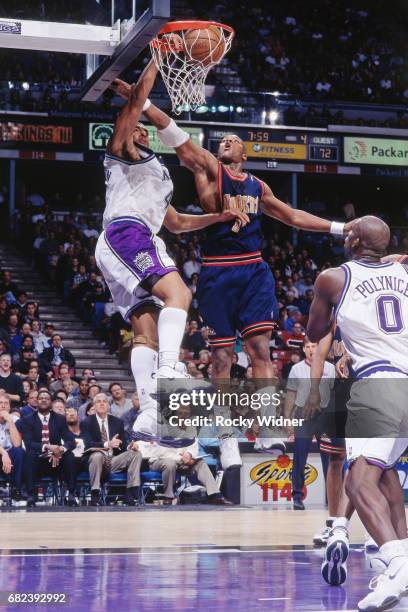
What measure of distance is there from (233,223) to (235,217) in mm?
111

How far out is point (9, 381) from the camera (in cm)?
1255

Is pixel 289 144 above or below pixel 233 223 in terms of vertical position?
above

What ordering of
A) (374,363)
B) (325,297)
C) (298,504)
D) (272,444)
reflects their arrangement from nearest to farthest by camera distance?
(374,363) → (325,297) → (272,444) → (298,504)

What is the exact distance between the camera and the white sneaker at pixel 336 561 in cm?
604

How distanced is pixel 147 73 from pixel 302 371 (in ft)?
18.0

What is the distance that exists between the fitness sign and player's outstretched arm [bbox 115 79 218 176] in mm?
6061

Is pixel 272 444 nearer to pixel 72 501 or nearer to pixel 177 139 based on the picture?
pixel 177 139

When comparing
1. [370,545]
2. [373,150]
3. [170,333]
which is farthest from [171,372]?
[373,150]

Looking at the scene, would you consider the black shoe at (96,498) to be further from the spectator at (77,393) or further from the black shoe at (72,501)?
the spectator at (77,393)

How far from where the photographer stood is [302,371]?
10719mm

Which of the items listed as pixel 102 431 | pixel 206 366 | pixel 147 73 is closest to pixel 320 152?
pixel 206 366

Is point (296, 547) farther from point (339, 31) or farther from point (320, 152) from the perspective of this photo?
point (339, 31)

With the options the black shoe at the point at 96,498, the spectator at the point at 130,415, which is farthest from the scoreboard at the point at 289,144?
the black shoe at the point at 96,498

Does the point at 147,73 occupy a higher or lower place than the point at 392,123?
lower
